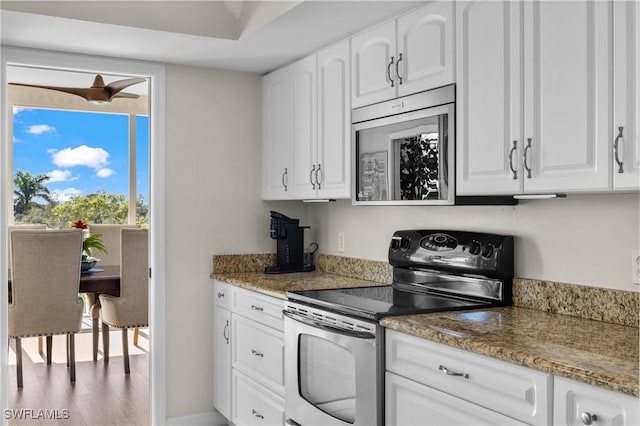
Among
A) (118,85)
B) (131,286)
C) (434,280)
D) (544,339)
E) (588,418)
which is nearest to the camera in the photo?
(588,418)

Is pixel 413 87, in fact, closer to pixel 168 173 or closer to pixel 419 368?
pixel 419 368

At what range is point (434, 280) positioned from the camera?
9.25 feet

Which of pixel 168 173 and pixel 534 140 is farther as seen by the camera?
pixel 168 173

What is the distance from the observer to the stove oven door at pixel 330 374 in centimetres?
228

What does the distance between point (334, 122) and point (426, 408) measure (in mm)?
1594

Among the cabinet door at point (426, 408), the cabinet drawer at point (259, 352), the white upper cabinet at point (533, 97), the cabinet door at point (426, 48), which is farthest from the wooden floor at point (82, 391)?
the white upper cabinet at point (533, 97)

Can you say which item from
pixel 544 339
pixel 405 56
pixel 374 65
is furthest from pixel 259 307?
pixel 544 339

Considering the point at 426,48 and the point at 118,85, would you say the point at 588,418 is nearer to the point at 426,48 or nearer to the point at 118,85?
the point at 426,48

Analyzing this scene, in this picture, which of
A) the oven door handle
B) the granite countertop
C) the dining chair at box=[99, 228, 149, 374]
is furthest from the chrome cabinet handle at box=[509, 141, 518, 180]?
the dining chair at box=[99, 228, 149, 374]

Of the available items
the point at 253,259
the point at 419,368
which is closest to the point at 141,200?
the point at 253,259

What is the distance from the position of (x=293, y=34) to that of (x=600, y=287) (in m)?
1.77

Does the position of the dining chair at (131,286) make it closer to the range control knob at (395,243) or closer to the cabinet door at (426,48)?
the range control knob at (395,243)

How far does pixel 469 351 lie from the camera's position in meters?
1.86

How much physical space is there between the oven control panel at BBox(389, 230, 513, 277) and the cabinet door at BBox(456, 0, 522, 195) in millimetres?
336
